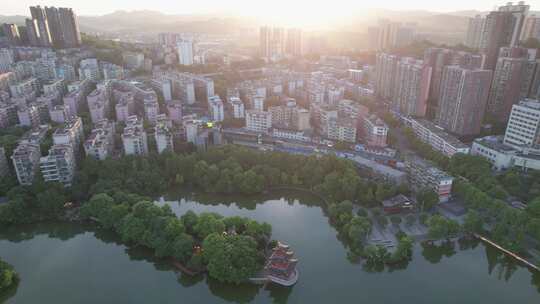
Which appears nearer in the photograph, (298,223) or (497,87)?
(298,223)

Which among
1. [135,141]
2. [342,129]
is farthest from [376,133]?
[135,141]

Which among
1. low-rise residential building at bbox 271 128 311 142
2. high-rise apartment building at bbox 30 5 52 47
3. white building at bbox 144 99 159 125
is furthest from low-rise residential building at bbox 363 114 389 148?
high-rise apartment building at bbox 30 5 52 47

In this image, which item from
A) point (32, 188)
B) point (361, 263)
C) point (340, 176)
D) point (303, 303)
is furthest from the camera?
point (340, 176)

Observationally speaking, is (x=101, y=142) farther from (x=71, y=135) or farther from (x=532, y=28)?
(x=532, y=28)

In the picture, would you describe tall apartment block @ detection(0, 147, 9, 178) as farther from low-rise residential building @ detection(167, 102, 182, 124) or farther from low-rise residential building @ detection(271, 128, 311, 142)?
low-rise residential building @ detection(271, 128, 311, 142)

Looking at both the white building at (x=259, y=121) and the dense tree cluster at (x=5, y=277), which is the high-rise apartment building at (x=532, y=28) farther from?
the dense tree cluster at (x=5, y=277)

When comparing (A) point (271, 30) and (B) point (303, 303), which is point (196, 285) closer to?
(B) point (303, 303)

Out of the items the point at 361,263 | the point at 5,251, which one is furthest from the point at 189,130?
the point at 361,263

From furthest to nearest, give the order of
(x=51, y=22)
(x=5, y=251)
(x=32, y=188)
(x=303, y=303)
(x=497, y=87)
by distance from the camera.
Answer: (x=51, y=22) < (x=497, y=87) < (x=32, y=188) < (x=5, y=251) < (x=303, y=303)
